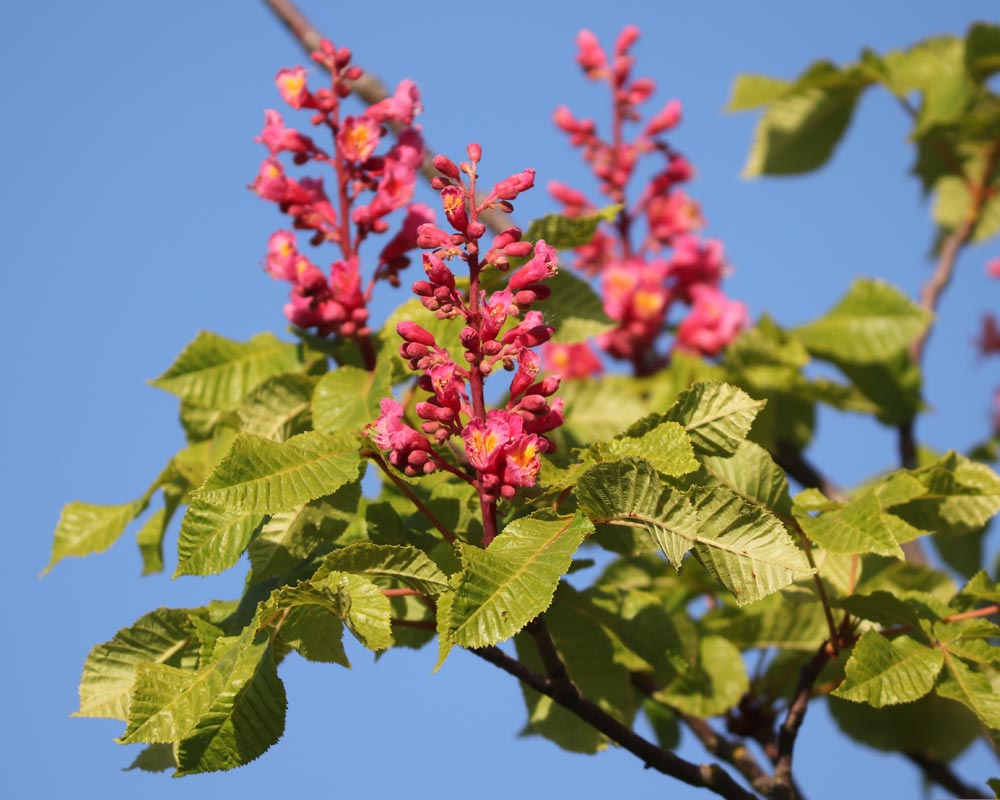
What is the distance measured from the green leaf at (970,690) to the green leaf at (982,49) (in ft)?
9.96

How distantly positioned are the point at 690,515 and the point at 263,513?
712mm

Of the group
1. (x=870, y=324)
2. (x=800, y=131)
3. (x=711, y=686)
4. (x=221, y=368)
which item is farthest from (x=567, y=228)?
(x=800, y=131)

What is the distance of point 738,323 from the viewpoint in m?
4.93

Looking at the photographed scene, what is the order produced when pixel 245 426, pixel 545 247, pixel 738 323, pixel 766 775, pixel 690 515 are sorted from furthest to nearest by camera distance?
1. pixel 738 323
2. pixel 766 775
3. pixel 245 426
4. pixel 545 247
5. pixel 690 515

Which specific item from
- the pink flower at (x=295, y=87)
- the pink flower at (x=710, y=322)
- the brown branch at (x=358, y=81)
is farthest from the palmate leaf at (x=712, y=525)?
the pink flower at (x=710, y=322)

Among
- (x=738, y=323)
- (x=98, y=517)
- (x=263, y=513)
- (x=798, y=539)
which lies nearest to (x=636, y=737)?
(x=798, y=539)

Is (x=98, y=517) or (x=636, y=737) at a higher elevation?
(x=98, y=517)

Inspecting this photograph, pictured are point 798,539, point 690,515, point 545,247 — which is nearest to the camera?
point 690,515

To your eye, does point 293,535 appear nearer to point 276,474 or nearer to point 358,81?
point 276,474

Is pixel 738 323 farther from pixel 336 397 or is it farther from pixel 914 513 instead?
pixel 336 397

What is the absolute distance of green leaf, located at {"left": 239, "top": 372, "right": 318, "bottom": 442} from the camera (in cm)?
279

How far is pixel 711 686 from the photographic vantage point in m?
3.32

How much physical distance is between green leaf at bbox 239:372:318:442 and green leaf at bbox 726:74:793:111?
8.85ft

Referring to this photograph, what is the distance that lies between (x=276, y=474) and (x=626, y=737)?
913 mm
